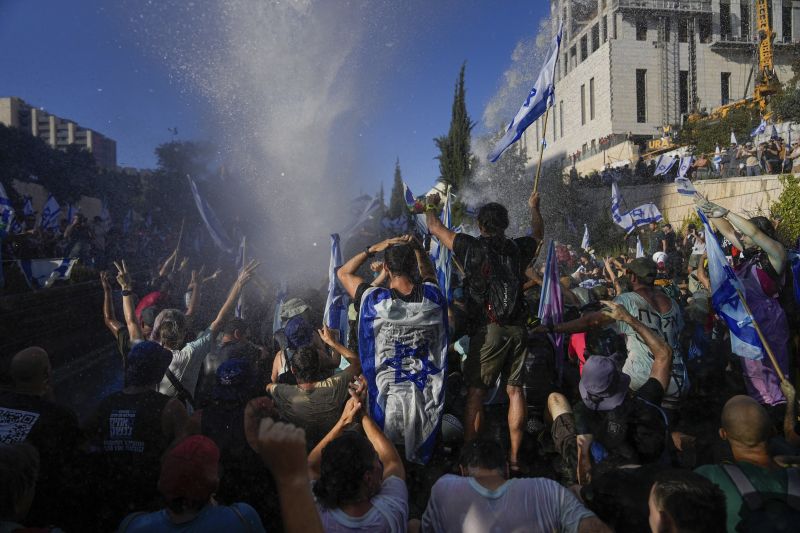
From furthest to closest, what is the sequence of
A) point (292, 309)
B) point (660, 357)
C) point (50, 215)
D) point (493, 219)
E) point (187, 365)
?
1. point (50, 215)
2. point (292, 309)
3. point (187, 365)
4. point (493, 219)
5. point (660, 357)

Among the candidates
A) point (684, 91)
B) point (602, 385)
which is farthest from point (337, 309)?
point (684, 91)

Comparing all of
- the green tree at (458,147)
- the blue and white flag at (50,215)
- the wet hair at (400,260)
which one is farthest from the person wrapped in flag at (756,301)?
the green tree at (458,147)

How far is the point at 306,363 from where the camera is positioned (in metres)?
2.88

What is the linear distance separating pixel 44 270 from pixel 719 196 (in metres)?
16.9

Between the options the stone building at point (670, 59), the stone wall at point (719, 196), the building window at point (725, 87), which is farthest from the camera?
the building window at point (725, 87)

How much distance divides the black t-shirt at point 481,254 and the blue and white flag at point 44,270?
302 inches

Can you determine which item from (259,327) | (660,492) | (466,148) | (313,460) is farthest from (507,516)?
(466,148)

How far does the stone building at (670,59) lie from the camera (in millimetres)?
34594

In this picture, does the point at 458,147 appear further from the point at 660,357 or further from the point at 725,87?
the point at 660,357

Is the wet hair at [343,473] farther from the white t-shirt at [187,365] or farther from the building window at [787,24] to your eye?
the building window at [787,24]

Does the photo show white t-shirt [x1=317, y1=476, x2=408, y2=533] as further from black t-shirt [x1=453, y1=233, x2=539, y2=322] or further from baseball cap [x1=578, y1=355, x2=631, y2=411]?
black t-shirt [x1=453, y1=233, x2=539, y2=322]

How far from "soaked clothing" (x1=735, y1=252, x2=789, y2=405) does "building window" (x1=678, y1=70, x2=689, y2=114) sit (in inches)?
1475

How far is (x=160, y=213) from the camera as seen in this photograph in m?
28.8

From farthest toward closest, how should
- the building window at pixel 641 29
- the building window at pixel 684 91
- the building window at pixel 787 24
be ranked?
the building window at pixel 684 91 < the building window at pixel 787 24 < the building window at pixel 641 29
